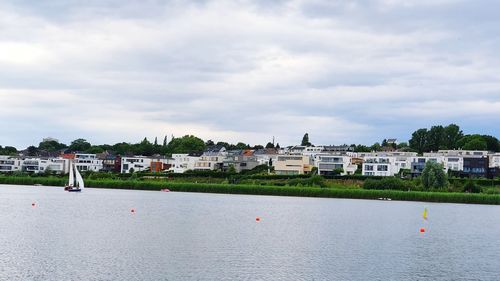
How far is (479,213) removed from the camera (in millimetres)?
87188

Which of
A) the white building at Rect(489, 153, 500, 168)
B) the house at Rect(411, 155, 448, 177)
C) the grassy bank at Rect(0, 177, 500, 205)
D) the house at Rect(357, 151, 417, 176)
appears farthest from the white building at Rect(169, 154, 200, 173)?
the white building at Rect(489, 153, 500, 168)

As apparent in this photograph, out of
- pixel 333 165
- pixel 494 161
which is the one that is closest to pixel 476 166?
pixel 494 161

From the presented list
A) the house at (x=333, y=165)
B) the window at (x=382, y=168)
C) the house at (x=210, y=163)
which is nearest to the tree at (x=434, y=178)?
the window at (x=382, y=168)

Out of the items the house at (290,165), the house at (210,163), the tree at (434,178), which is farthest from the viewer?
the house at (210,163)

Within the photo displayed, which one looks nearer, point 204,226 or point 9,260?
point 9,260

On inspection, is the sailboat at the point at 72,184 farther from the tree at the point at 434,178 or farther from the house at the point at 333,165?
the house at the point at 333,165

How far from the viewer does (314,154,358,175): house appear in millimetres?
172125

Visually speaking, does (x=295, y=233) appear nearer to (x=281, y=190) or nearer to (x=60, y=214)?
(x=60, y=214)

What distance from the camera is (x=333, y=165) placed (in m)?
173

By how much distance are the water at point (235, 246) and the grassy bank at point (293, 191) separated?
102 feet

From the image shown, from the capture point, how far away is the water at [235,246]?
35.5 m

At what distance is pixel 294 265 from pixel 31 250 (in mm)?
14791

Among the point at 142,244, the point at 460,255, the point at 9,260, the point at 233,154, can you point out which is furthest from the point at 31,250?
the point at 233,154

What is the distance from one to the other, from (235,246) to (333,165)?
129 metres
